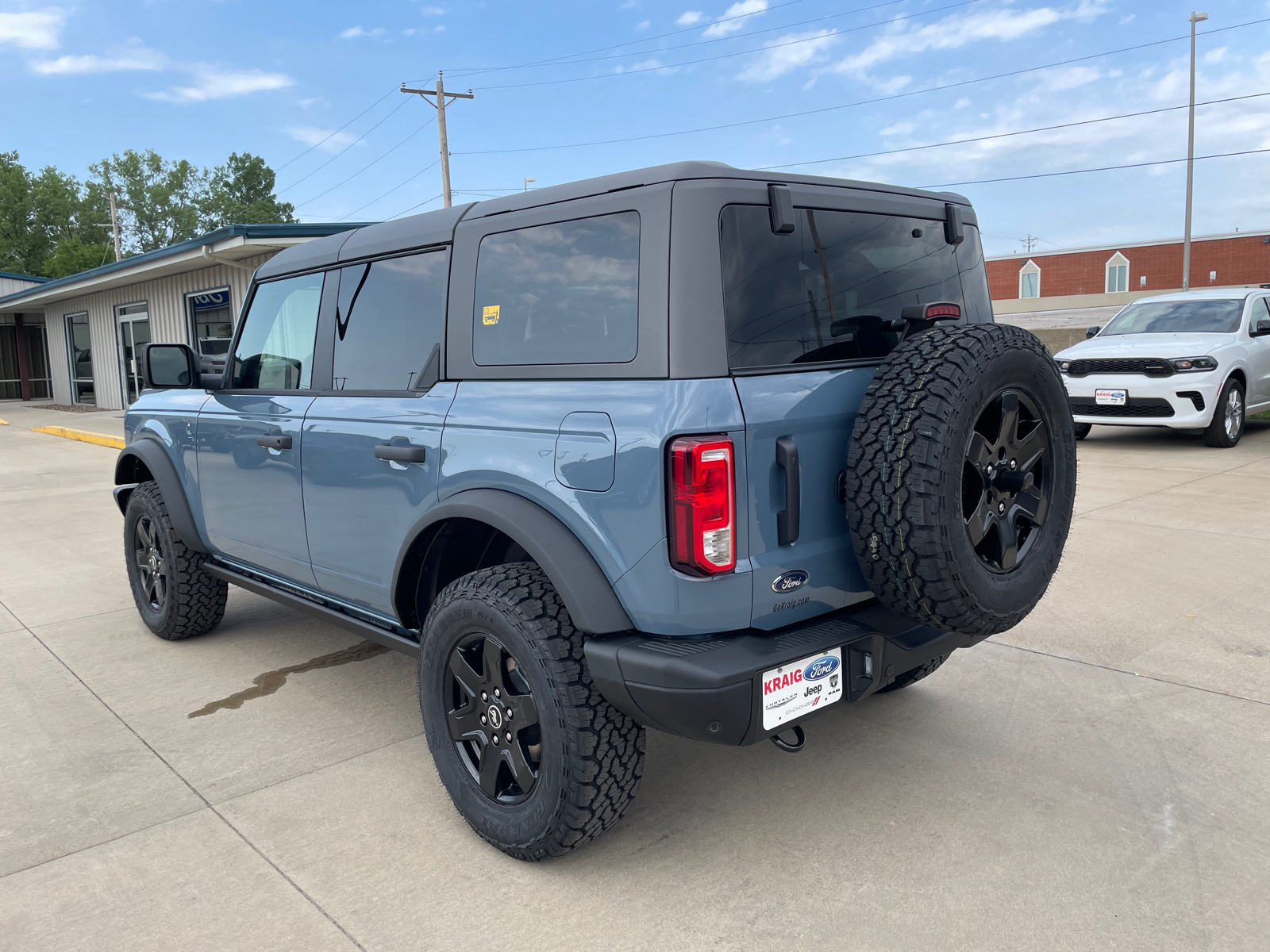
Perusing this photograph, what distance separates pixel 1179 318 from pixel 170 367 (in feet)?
36.5

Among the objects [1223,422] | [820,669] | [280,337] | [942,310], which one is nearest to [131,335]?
[280,337]

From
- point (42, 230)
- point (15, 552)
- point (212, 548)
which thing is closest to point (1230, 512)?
point (212, 548)

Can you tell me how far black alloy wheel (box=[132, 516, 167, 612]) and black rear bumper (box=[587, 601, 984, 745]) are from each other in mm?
3274

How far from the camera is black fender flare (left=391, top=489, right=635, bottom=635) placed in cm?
246

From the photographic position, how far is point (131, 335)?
917 inches

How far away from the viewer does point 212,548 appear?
4.47m

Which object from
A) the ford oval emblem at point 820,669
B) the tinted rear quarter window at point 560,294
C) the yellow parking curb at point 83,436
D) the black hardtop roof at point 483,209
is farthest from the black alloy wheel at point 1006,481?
the yellow parking curb at point 83,436

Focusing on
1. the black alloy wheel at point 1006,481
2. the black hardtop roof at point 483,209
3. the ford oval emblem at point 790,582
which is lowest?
the ford oval emblem at point 790,582

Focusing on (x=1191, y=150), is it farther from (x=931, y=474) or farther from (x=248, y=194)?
Answer: (x=248, y=194)

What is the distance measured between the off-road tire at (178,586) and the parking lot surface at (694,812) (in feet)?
0.41

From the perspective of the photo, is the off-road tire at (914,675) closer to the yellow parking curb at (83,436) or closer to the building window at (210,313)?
the yellow parking curb at (83,436)

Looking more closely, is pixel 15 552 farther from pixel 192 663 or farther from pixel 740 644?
pixel 740 644

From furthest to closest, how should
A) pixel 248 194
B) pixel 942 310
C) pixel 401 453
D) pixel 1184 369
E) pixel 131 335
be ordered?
pixel 248 194, pixel 131 335, pixel 1184 369, pixel 401 453, pixel 942 310

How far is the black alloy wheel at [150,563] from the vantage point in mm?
4850
